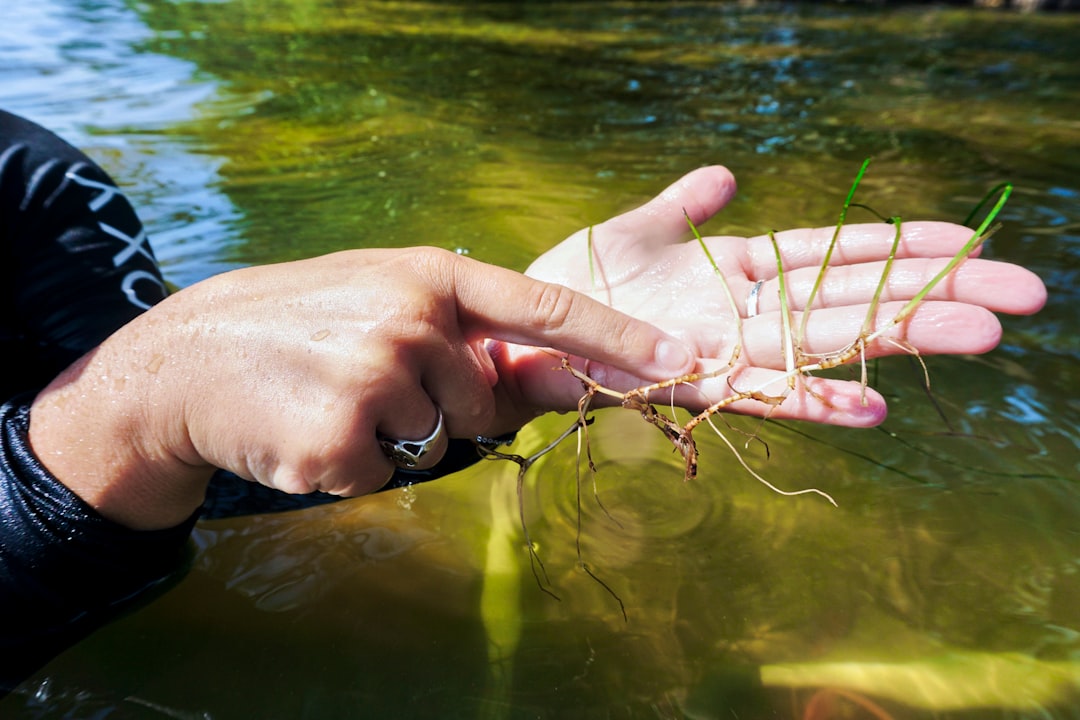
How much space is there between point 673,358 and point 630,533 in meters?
0.71

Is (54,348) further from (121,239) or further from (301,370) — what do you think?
(301,370)

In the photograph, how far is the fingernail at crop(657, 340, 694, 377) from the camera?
158 cm

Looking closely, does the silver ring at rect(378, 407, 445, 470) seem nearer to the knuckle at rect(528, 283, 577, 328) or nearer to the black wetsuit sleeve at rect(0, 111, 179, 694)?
the knuckle at rect(528, 283, 577, 328)

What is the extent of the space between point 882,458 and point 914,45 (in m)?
9.60

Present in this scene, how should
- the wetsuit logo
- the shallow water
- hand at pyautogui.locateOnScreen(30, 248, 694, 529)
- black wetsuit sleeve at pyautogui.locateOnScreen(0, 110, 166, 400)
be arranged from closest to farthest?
hand at pyautogui.locateOnScreen(30, 248, 694, 529) < the shallow water < black wetsuit sleeve at pyautogui.locateOnScreen(0, 110, 166, 400) < the wetsuit logo

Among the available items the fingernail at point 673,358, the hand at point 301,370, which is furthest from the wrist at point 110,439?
the fingernail at point 673,358

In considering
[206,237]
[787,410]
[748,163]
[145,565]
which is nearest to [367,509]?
[145,565]

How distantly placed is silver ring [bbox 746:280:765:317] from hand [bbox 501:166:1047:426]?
0.04 feet

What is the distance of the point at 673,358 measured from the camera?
1.59 m

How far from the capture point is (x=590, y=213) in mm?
4043

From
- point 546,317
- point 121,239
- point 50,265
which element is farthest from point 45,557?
point 546,317

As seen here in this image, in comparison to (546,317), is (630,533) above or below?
below

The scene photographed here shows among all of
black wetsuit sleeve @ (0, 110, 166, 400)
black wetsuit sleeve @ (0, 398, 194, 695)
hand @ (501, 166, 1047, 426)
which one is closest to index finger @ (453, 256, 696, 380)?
hand @ (501, 166, 1047, 426)

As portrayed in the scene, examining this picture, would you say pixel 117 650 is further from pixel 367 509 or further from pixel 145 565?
pixel 367 509
